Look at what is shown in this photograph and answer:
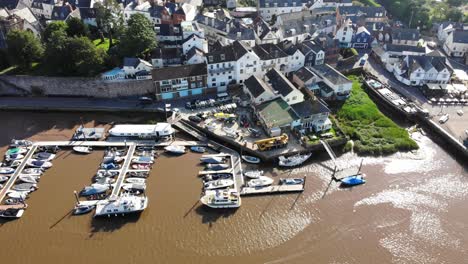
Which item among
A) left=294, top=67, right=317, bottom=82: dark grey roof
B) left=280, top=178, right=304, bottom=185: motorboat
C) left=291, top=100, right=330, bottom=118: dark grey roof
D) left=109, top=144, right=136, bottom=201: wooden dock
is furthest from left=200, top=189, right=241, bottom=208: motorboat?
left=294, top=67, right=317, bottom=82: dark grey roof

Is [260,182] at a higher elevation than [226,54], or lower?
lower

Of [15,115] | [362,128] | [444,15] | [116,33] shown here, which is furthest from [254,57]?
[444,15]

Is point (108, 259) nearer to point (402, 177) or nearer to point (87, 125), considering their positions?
point (87, 125)

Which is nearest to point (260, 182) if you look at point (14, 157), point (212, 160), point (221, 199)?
point (221, 199)

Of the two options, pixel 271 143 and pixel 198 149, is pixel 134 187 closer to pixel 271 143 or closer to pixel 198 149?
pixel 198 149

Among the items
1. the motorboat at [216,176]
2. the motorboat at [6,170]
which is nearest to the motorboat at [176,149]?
the motorboat at [216,176]

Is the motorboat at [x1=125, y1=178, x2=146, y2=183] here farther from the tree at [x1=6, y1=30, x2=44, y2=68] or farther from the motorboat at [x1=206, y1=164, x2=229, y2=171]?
the tree at [x1=6, y1=30, x2=44, y2=68]
